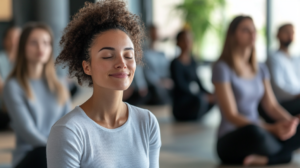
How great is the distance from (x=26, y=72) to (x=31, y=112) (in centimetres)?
24

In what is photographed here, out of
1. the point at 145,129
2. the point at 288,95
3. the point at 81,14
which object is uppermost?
the point at 81,14

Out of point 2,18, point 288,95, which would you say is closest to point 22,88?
point 288,95

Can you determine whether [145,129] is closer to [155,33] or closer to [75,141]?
[75,141]

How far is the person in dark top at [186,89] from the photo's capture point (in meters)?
4.72

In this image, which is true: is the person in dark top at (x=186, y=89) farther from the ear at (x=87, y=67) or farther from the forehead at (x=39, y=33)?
the ear at (x=87, y=67)

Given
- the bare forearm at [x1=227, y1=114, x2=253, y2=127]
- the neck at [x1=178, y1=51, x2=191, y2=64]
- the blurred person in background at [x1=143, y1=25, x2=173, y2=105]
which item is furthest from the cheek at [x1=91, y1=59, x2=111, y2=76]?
the blurred person in background at [x1=143, y1=25, x2=173, y2=105]

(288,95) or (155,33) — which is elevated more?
(155,33)

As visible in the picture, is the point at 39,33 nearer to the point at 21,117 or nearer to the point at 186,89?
the point at 21,117

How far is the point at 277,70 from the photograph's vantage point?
390 cm

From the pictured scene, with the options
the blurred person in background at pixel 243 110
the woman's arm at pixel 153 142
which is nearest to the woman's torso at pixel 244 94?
the blurred person in background at pixel 243 110

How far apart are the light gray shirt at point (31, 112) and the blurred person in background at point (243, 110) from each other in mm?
1074

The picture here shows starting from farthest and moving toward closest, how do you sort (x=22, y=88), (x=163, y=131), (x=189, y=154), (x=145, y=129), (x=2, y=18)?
(x=2, y=18)
(x=163, y=131)
(x=189, y=154)
(x=22, y=88)
(x=145, y=129)

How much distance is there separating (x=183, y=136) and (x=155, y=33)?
98.2 inches

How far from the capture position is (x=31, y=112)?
2.34 m
